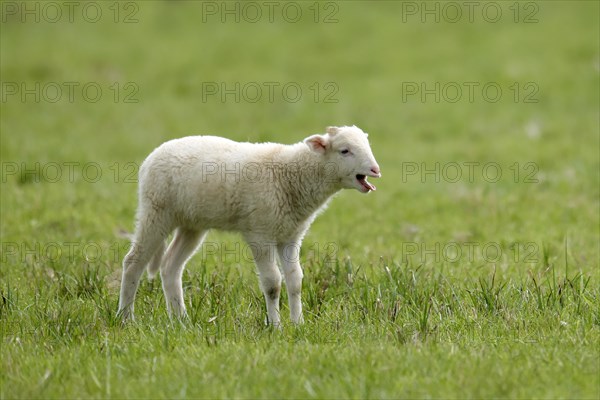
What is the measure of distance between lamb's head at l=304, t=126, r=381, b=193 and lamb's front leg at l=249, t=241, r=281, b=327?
69 cm

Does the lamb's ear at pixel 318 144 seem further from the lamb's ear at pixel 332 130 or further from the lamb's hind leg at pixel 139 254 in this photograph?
the lamb's hind leg at pixel 139 254

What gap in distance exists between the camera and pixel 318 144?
244 inches

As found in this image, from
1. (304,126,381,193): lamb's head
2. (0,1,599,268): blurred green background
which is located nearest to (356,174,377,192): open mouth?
(304,126,381,193): lamb's head

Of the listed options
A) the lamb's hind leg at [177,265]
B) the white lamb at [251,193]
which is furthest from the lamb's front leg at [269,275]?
the lamb's hind leg at [177,265]

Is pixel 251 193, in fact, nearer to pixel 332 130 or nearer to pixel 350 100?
pixel 332 130

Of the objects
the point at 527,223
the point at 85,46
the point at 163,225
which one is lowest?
the point at 527,223

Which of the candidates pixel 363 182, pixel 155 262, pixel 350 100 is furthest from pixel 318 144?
pixel 350 100

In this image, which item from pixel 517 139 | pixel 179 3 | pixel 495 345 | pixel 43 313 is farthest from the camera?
pixel 179 3

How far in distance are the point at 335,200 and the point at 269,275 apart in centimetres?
521

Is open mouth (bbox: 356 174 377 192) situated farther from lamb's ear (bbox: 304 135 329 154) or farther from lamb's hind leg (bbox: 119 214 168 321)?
lamb's hind leg (bbox: 119 214 168 321)

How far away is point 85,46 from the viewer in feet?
64.4

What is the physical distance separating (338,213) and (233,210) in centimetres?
451

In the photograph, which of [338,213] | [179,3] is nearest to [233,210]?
[338,213]

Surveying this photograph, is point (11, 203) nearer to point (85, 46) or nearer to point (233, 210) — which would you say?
point (233, 210)
